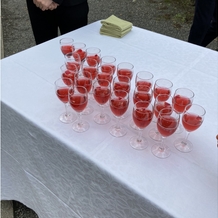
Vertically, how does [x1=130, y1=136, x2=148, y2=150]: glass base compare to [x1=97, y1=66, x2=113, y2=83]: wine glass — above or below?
below

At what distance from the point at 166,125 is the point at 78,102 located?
1.03 feet

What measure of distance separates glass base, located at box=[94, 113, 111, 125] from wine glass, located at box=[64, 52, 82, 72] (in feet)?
0.80

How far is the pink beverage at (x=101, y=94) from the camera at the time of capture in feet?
3.21

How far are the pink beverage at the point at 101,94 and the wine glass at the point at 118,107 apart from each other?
0.07ft

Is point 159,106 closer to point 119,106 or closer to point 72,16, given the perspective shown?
point 119,106

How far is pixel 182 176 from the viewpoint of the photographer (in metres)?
0.82

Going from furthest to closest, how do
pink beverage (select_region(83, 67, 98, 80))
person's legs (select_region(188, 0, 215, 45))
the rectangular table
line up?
person's legs (select_region(188, 0, 215, 45)) < pink beverage (select_region(83, 67, 98, 80)) < the rectangular table

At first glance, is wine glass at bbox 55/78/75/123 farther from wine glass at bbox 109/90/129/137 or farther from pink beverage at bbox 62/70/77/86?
wine glass at bbox 109/90/129/137

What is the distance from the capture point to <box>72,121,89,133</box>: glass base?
0.97 meters

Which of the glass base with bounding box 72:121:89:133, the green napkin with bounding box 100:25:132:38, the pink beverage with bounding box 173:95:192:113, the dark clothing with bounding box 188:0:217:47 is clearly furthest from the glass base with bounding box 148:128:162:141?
the dark clothing with bounding box 188:0:217:47

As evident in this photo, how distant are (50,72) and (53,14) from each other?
66 cm

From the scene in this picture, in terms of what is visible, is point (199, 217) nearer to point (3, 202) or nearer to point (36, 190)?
point (36, 190)

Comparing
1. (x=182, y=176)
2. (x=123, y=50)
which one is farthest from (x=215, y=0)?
(x=182, y=176)

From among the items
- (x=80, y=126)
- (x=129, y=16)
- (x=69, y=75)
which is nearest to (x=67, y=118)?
(x=80, y=126)
